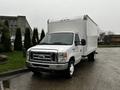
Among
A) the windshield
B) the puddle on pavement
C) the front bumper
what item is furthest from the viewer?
the windshield

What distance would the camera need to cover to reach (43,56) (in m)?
7.60

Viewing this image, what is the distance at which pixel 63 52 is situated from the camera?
7.35m

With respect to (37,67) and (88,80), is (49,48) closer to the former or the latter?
(37,67)

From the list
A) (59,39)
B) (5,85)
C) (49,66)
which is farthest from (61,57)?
(5,85)

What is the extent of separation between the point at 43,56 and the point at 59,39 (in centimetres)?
162

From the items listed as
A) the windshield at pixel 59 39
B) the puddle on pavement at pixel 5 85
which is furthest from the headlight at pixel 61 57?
the puddle on pavement at pixel 5 85

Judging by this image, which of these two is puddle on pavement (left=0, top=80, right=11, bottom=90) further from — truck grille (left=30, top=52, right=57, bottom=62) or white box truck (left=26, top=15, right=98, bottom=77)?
truck grille (left=30, top=52, right=57, bottom=62)

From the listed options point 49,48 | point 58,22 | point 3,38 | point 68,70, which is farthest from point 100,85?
point 3,38

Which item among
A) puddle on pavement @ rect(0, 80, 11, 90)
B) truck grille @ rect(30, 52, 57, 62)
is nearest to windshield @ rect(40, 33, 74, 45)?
truck grille @ rect(30, 52, 57, 62)

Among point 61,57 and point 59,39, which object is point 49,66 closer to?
point 61,57

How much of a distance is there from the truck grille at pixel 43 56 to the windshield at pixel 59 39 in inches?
43.2

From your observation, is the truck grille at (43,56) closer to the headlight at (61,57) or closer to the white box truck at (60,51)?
the white box truck at (60,51)

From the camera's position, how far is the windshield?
8508 millimetres

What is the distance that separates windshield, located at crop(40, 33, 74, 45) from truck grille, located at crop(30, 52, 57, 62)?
3.60ft
